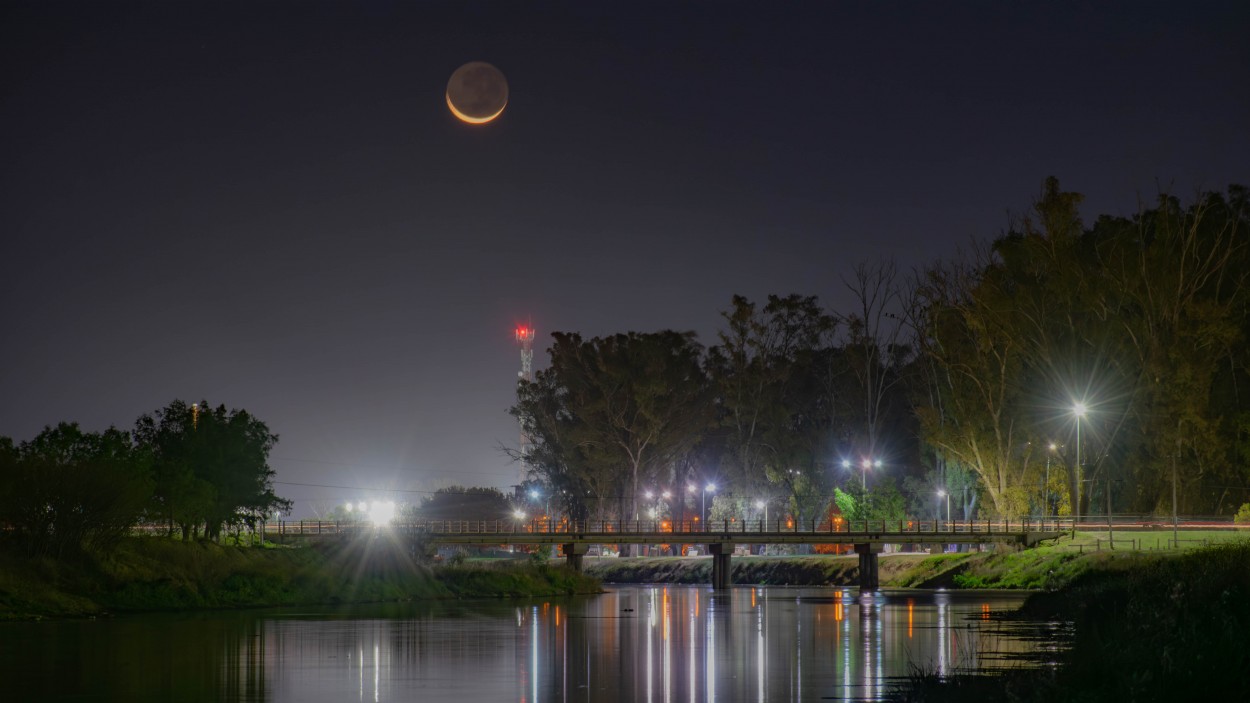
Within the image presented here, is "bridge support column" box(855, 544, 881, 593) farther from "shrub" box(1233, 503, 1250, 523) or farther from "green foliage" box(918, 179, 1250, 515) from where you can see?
"shrub" box(1233, 503, 1250, 523)

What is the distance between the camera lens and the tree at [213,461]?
217 ft

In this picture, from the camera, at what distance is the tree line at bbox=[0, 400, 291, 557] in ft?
175

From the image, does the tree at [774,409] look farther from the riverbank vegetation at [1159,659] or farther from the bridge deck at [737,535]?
the riverbank vegetation at [1159,659]

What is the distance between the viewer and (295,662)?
101 feet

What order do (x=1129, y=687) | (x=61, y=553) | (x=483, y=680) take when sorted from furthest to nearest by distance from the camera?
(x=61, y=553) < (x=483, y=680) < (x=1129, y=687)

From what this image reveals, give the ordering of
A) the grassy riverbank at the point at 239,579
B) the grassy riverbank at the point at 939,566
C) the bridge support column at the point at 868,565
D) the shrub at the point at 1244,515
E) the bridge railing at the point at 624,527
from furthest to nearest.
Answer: the bridge support column at the point at 868,565, the shrub at the point at 1244,515, the bridge railing at the point at 624,527, the grassy riverbank at the point at 939,566, the grassy riverbank at the point at 239,579

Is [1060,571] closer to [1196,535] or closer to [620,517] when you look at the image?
[1196,535]

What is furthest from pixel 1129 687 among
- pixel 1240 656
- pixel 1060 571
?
pixel 1060 571

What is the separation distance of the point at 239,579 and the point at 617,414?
48012 mm

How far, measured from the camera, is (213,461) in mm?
70250

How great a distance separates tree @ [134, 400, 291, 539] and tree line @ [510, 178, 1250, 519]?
35.7 m

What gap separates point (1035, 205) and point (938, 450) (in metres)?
24.3

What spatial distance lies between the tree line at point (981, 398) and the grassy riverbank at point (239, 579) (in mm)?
27092

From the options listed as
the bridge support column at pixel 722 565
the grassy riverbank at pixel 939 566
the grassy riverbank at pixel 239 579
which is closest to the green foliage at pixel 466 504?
the grassy riverbank at pixel 939 566
